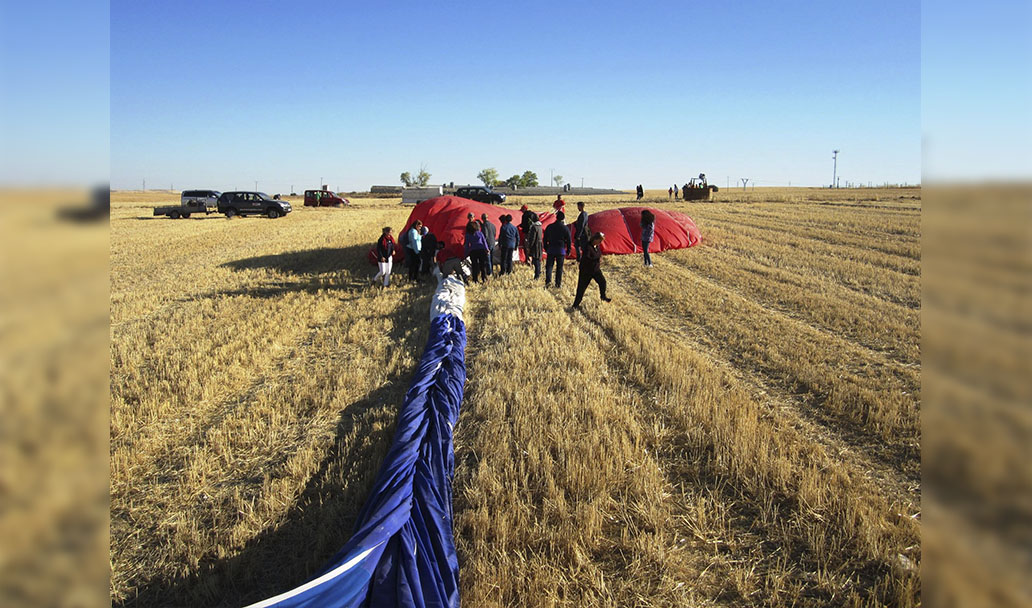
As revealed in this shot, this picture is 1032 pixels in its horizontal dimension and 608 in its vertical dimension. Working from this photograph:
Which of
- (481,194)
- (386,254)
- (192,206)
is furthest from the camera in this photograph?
(481,194)

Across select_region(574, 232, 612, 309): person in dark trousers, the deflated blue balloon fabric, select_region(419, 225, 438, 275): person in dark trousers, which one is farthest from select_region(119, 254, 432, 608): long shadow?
select_region(419, 225, 438, 275): person in dark trousers

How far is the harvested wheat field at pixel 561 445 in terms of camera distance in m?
3.38

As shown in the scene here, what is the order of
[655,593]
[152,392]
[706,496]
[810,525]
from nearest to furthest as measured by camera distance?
[655,593], [810,525], [706,496], [152,392]

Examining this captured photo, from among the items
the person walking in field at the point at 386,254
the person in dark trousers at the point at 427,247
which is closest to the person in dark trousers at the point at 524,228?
the person in dark trousers at the point at 427,247

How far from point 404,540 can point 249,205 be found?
113 ft

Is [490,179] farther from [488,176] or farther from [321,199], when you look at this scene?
[321,199]

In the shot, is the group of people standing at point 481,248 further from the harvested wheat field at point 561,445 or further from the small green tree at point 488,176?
the small green tree at point 488,176

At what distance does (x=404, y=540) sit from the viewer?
3.13 meters

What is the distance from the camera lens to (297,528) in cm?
383

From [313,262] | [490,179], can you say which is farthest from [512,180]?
[313,262]

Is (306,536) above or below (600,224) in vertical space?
below
